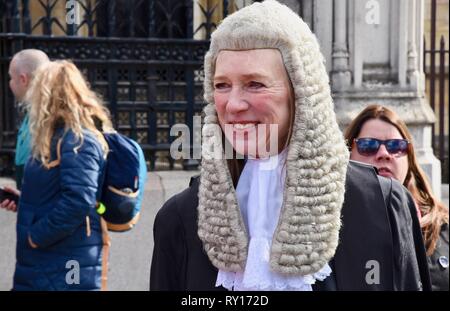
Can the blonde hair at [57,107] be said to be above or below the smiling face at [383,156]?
above

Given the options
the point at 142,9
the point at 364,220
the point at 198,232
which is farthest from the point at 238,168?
the point at 142,9

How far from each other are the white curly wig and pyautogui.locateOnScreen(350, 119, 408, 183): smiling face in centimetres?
131

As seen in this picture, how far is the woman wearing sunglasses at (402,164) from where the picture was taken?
3.54 m

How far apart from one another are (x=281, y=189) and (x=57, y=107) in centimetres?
211

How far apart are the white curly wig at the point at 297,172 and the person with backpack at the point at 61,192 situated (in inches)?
73.4

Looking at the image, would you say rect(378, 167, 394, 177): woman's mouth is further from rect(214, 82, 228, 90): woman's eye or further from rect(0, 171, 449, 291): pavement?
rect(0, 171, 449, 291): pavement

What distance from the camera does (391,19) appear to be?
19.8 feet

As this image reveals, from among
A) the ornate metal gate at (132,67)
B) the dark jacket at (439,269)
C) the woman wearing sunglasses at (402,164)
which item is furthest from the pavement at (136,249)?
the dark jacket at (439,269)

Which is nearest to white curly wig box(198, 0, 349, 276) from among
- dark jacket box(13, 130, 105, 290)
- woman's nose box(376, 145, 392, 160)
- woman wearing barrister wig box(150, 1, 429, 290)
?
woman wearing barrister wig box(150, 1, 429, 290)

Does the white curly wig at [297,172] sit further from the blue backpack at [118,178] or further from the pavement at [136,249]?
the pavement at [136,249]

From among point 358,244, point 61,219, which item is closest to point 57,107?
point 61,219

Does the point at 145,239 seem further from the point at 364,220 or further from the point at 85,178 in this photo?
the point at 364,220

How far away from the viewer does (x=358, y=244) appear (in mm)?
2207

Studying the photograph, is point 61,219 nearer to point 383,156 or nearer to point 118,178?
point 118,178
